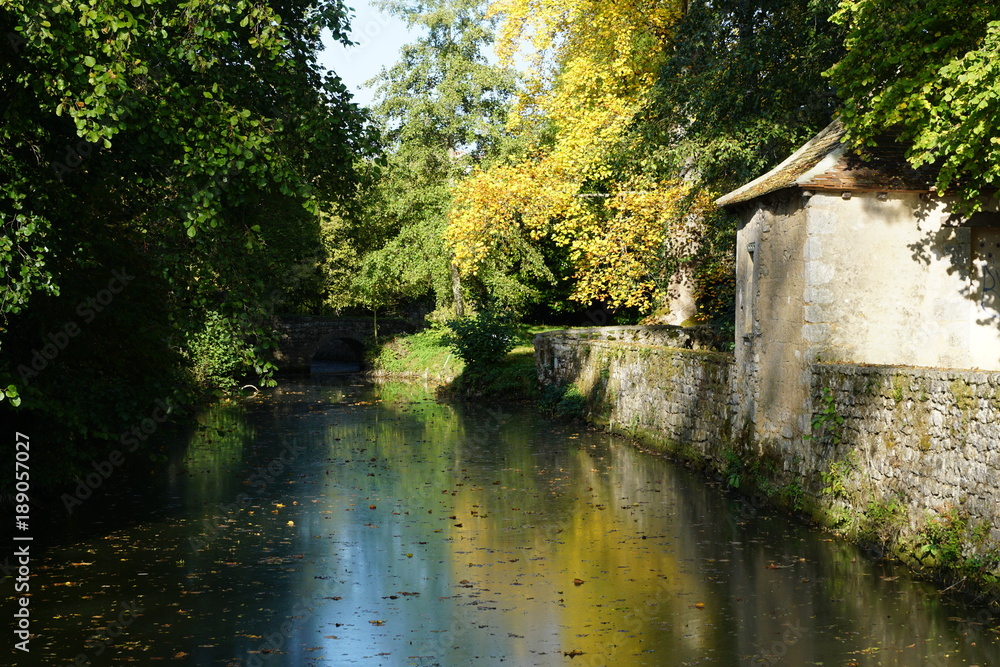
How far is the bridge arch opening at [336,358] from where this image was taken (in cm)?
4444

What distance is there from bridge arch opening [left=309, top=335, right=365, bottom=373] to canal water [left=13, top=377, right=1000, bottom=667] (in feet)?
95.4

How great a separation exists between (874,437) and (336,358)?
45566 mm

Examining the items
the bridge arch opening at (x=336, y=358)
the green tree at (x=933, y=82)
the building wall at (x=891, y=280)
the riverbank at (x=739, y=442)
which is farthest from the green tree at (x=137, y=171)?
the bridge arch opening at (x=336, y=358)

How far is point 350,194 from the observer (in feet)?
41.8

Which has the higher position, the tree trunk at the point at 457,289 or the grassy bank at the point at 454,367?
the tree trunk at the point at 457,289

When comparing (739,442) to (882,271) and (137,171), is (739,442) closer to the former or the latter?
(882,271)

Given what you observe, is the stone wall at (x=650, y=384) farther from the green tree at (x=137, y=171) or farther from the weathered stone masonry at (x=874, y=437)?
the green tree at (x=137, y=171)

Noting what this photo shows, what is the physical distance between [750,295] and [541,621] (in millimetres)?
6500

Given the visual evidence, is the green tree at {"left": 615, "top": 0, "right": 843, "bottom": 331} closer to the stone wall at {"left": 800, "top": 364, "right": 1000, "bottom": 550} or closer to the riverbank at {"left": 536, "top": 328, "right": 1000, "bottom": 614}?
the riverbank at {"left": 536, "top": 328, "right": 1000, "bottom": 614}

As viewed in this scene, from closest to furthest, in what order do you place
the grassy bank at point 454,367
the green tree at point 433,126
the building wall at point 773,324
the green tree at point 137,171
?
the green tree at point 137,171, the building wall at point 773,324, the grassy bank at point 454,367, the green tree at point 433,126

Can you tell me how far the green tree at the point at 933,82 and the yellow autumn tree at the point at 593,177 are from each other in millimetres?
9633

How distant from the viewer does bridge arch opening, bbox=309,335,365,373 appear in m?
44.4

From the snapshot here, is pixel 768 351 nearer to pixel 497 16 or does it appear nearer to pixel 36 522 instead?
pixel 36 522

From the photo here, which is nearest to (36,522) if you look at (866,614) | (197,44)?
(197,44)
